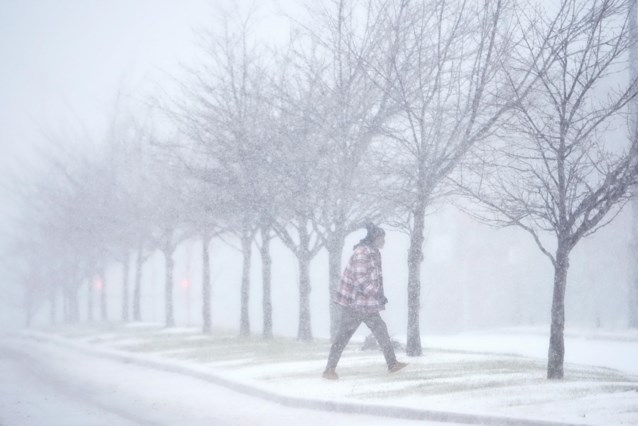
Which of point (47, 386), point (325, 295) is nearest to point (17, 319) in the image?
point (325, 295)

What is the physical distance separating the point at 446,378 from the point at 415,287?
12.7 feet

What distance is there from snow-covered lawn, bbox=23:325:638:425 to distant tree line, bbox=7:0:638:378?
954 mm

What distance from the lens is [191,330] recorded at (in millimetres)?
29062

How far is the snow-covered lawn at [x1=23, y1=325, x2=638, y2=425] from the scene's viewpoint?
937 centimetres

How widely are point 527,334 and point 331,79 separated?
556 inches

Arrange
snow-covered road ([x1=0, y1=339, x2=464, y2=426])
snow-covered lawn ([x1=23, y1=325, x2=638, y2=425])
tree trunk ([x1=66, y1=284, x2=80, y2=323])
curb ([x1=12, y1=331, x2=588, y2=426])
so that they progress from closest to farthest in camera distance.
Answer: curb ([x1=12, y1=331, x2=588, y2=426]) → snow-covered lawn ([x1=23, y1=325, x2=638, y2=425]) → snow-covered road ([x1=0, y1=339, x2=464, y2=426]) → tree trunk ([x1=66, y1=284, x2=80, y2=323])

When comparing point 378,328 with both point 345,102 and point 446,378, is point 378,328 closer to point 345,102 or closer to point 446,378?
point 446,378

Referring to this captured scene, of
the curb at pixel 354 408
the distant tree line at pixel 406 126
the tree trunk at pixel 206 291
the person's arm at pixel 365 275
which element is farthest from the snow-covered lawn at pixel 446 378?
the tree trunk at pixel 206 291

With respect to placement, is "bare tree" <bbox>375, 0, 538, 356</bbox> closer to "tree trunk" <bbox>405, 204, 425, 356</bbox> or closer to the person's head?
"tree trunk" <bbox>405, 204, 425, 356</bbox>

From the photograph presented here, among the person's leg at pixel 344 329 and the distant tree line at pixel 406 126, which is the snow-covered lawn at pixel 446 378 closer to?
the person's leg at pixel 344 329

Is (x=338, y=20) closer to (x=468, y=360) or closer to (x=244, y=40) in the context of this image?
(x=244, y=40)

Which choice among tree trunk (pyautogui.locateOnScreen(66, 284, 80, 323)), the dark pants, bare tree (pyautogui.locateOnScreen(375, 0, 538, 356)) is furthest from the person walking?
tree trunk (pyautogui.locateOnScreen(66, 284, 80, 323))

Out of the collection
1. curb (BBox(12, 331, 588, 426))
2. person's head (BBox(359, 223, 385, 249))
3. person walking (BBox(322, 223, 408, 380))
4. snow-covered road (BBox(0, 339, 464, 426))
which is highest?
person's head (BBox(359, 223, 385, 249))

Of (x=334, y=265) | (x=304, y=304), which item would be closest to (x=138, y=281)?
(x=304, y=304)
